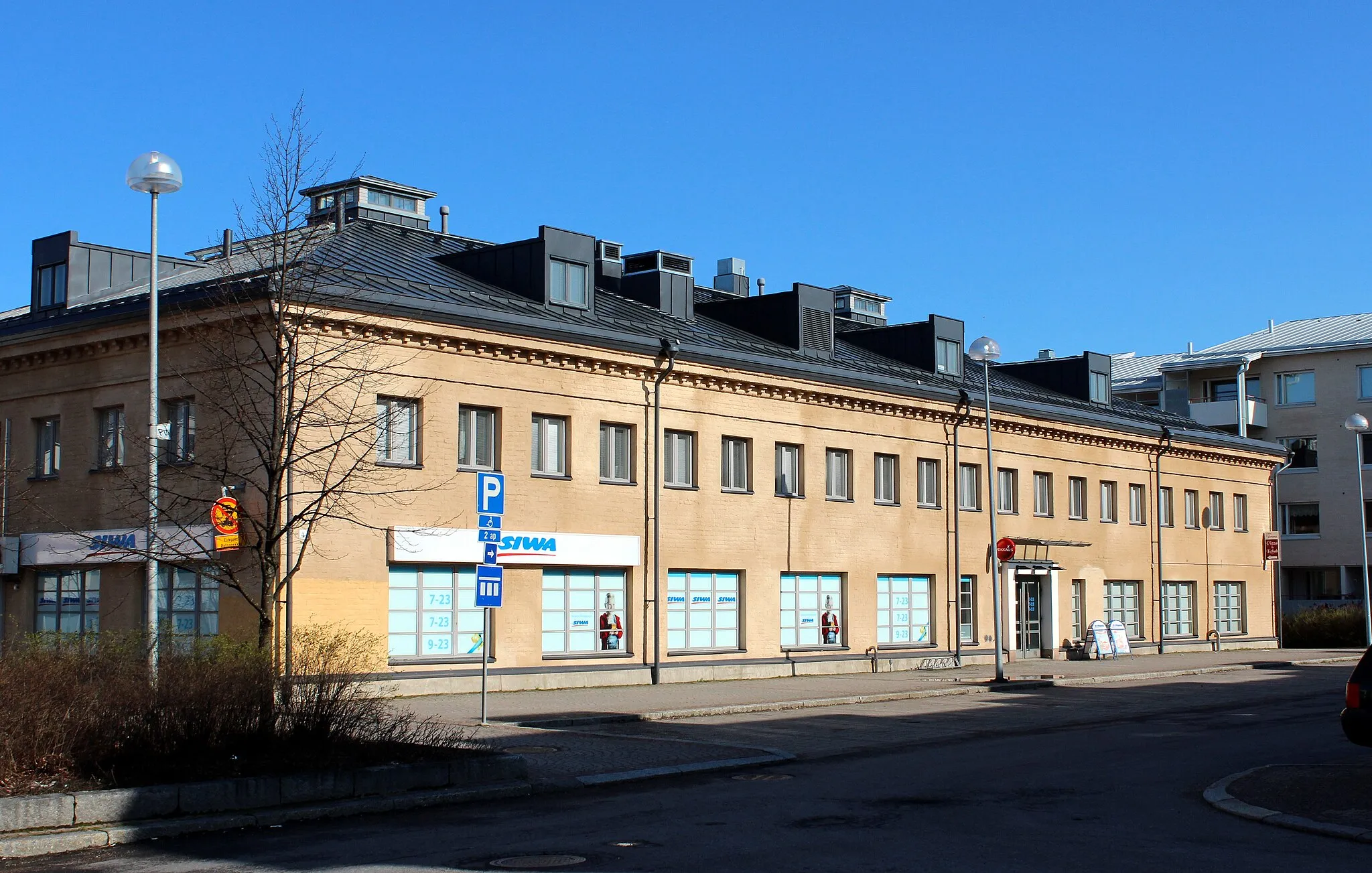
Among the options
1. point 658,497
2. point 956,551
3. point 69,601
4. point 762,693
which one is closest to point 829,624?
point 956,551

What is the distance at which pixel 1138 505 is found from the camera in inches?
1783

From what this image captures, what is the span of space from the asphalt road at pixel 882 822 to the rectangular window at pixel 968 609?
58.6 ft

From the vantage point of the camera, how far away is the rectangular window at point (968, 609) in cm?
3825

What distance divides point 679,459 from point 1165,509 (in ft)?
72.5

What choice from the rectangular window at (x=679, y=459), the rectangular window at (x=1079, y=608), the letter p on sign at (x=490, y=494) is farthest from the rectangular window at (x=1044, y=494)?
the letter p on sign at (x=490, y=494)

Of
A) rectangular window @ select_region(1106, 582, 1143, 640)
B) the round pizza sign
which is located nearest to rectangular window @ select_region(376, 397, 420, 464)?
the round pizza sign

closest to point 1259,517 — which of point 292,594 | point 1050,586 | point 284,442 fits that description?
point 1050,586

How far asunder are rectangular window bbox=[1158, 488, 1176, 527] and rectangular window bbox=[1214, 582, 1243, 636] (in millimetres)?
3872

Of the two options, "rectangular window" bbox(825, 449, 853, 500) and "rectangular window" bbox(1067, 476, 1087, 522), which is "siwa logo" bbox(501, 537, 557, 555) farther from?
"rectangular window" bbox(1067, 476, 1087, 522)

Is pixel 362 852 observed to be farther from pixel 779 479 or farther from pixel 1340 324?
pixel 1340 324

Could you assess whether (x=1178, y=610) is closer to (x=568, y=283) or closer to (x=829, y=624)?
(x=829, y=624)

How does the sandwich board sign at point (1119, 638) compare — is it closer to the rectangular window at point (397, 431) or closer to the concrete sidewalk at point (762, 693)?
the concrete sidewalk at point (762, 693)

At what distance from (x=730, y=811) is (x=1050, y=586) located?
29.8 m

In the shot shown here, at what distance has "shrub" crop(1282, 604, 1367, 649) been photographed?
169 feet
